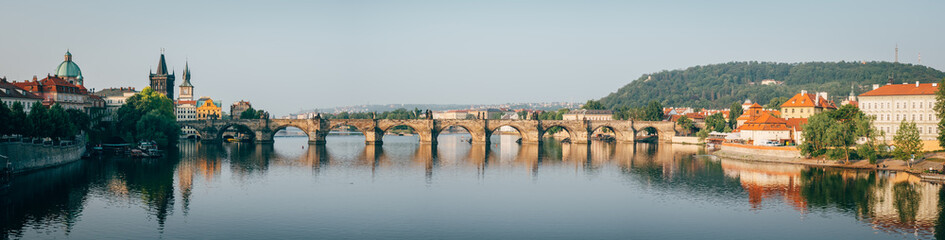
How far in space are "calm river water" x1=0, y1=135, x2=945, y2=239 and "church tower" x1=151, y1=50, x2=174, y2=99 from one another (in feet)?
296

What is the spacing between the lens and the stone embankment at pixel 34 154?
170ft

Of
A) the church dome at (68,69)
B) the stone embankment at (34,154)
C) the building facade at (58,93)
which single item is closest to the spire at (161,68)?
the church dome at (68,69)

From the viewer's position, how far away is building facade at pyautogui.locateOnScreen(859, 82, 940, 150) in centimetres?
7694

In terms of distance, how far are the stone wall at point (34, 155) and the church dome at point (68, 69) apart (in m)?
61.2

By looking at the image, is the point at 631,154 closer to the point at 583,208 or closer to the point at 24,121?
the point at 583,208

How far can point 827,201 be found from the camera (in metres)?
47.1

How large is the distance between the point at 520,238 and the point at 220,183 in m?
30.3

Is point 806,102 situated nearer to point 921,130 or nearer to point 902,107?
point 902,107

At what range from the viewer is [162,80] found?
158375 mm

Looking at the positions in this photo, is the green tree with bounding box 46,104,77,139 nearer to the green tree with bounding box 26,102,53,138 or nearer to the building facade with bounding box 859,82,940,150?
the green tree with bounding box 26,102,53,138

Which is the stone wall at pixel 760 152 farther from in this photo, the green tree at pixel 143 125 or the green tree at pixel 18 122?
the green tree at pixel 143 125

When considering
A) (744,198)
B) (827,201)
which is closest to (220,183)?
(744,198)

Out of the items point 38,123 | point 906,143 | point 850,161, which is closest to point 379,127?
point 38,123

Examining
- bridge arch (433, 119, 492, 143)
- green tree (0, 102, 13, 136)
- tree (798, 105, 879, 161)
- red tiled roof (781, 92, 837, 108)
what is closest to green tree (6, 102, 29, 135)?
green tree (0, 102, 13, 136)
